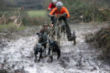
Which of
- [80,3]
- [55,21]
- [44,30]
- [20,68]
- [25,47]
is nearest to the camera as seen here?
[20,68]

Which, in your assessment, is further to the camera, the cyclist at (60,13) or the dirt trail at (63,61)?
the cyclist at (60,13)

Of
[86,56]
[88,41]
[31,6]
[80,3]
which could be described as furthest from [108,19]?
[31,6]

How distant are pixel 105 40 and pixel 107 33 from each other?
314 millimetres

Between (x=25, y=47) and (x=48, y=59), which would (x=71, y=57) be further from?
(x=25, y=47)

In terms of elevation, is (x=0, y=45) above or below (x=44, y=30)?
below

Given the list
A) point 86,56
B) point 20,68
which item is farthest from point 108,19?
point 20,68

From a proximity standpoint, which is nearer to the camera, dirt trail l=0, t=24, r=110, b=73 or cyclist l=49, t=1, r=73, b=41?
dirt trail l=0, t=24, r=110, b=73

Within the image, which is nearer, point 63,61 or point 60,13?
point 63,61

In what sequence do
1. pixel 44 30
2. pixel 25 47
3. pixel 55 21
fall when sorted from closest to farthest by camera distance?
1. pixel 44 30
2. pixel 55 21
3. pixel 25 47

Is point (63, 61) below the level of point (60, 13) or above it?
below

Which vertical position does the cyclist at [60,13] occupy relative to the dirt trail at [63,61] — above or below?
above

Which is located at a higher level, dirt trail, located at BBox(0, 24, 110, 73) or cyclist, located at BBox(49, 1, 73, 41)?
cyclist, located at BBox(49, 1, 73, 41)

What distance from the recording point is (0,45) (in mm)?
12836

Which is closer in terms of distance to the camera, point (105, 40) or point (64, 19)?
point (105, 40)
